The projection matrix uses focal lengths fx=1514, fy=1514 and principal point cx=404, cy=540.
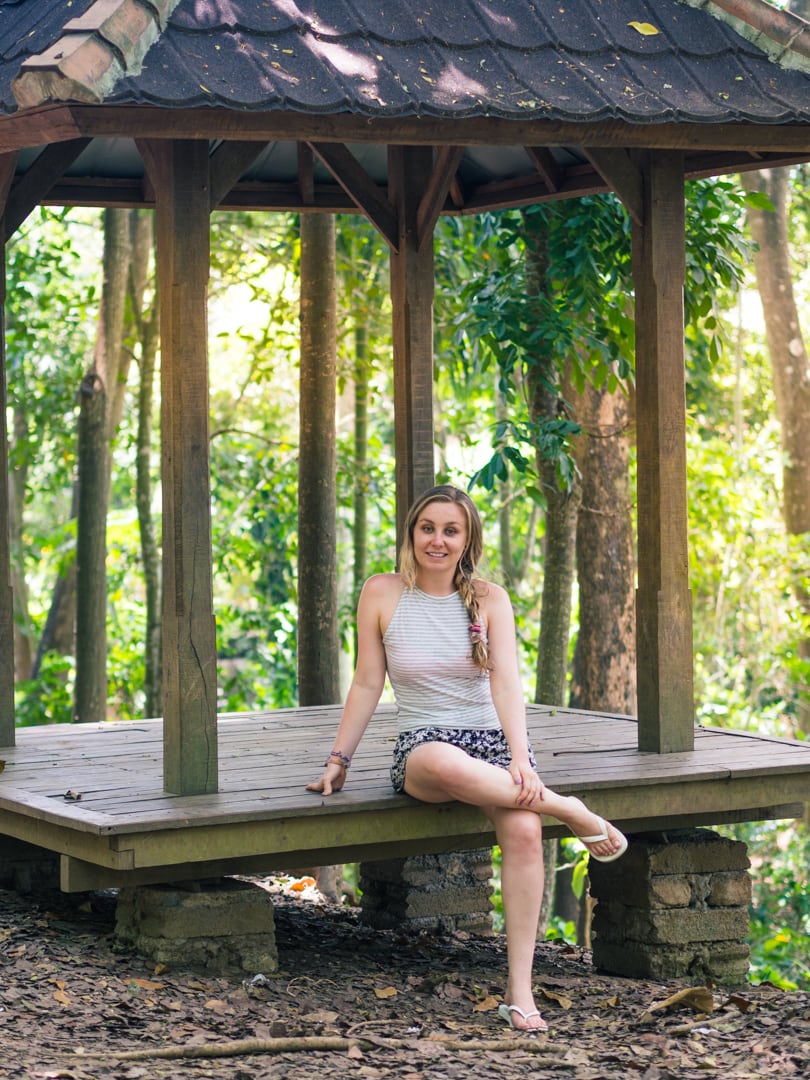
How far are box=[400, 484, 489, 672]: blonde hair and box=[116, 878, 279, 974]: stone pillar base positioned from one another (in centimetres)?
122

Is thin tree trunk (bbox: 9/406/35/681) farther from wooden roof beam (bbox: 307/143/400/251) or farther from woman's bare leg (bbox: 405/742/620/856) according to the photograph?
woman's bare leg (bbox: 405/742/620/856)

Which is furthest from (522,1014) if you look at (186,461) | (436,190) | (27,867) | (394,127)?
(436,190)

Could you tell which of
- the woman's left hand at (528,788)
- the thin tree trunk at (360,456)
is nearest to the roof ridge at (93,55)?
the woman's left hand at (528,788)

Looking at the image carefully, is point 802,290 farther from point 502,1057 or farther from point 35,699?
point 502,1057

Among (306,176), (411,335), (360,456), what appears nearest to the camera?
(411,335)

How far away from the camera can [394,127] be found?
5328 millimetres

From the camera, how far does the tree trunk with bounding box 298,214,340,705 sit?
872 cm

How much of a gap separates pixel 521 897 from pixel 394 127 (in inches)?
105

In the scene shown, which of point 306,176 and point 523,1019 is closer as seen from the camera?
point 523,1019

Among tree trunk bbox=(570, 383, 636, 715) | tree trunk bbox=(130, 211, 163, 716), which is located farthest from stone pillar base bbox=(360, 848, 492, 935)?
tree trunk bbox=(130, 211, 163, 716)

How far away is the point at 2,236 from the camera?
7012 mm

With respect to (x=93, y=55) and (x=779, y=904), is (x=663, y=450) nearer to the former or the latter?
(x=93, y=55)

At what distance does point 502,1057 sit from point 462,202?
5231 mm

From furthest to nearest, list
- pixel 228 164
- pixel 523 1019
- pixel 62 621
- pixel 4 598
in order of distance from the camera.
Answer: pixel 62 621 → pixel 4 598 → pixel 228 164 → pixel 523 1019
